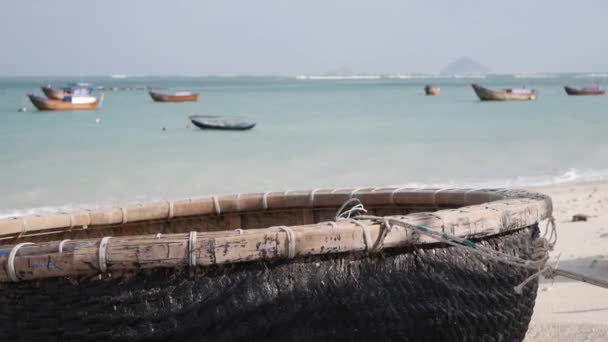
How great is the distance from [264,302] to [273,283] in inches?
2.5

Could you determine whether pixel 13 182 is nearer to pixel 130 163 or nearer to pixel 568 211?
pixel 130 163

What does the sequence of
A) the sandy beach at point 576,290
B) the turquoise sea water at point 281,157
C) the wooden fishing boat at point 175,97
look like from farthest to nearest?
the wooden fishing boat at point 175,97 < the turquoise sea water at point 281,157 < the sandy beach at point 576,290

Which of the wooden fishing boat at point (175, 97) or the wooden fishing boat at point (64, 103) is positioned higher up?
the wooden fishing boat at point (64, 103)

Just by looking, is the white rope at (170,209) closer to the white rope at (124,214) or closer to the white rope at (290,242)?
the white rope at (124,214)

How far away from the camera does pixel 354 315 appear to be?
227cm

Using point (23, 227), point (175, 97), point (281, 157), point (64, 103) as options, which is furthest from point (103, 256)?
point (175, 97)

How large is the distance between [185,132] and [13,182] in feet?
33.9

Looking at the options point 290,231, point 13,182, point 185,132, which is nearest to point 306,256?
point 290,231

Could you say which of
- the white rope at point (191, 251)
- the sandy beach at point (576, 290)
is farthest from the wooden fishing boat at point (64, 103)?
the white rope at point (191, 251)

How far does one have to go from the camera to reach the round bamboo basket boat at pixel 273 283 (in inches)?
83.6

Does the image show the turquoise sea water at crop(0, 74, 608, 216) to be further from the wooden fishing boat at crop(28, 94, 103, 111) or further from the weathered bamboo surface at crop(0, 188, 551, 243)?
the weathered bamboo surface at crop(0, 188, 551, 243)

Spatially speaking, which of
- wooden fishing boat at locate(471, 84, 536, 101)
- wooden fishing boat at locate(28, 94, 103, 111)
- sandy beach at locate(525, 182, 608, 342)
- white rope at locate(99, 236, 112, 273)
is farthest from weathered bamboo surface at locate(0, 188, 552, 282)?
wooden fishing boat at locate(471, 84, 536, 101)

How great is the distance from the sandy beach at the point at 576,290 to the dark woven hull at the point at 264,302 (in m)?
0.84

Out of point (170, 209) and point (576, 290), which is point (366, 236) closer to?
point (170, 209)
